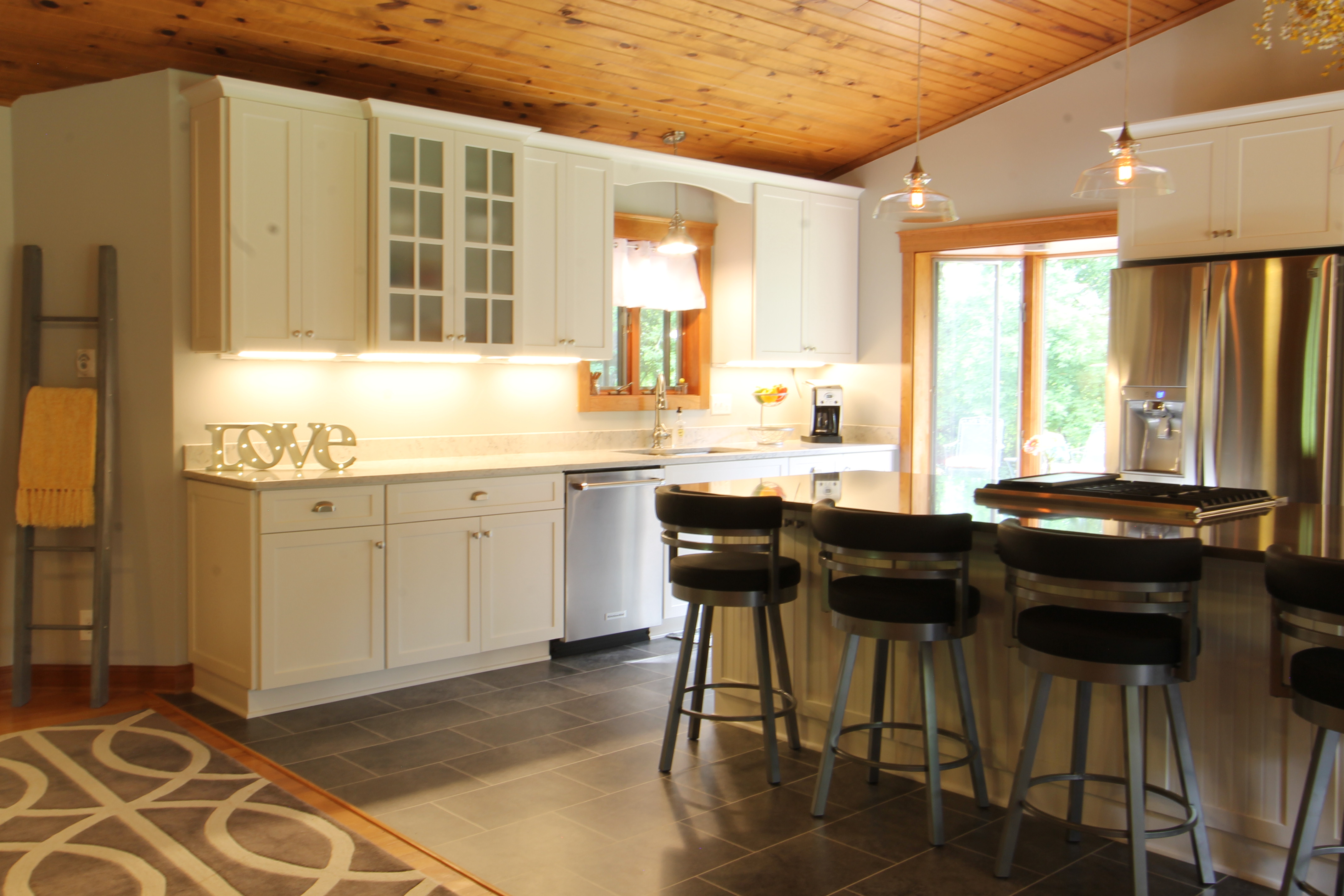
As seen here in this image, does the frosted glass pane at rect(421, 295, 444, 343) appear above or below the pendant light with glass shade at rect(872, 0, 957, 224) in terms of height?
below

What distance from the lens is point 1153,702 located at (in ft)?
8.55

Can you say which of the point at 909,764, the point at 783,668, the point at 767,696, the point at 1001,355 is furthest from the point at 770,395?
the point at 909,764

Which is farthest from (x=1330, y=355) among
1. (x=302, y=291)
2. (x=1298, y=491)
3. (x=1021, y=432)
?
(x=302, y=291)

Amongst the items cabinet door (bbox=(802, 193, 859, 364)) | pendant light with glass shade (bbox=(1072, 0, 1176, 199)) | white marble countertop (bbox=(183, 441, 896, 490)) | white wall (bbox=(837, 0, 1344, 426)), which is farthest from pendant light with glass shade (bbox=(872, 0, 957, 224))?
cabinet door (bbox=(802, 193, 859, 364))

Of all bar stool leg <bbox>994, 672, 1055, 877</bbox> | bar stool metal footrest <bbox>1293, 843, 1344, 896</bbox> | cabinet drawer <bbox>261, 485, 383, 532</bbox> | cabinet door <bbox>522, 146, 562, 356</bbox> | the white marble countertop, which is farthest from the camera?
cabinet door <bbox>522, 146, 562, 356</bbox>

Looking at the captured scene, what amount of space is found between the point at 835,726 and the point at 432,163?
2906 mm

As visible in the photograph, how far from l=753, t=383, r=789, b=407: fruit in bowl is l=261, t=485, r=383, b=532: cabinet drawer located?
2.66 meters

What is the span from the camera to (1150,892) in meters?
2.43

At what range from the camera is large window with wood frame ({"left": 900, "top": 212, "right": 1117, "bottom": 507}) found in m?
5.82

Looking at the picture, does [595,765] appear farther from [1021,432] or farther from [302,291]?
[1021,432]

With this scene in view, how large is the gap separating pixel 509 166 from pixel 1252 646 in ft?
11.5

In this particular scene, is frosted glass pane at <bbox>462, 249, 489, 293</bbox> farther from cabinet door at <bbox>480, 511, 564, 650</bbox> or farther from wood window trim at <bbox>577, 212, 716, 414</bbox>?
wood window trim at <bbox>577, 212, 716, 414</bbox>

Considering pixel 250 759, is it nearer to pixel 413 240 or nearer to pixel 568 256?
pixel 413 240

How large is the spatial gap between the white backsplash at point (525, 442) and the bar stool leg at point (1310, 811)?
3661 millimetres
